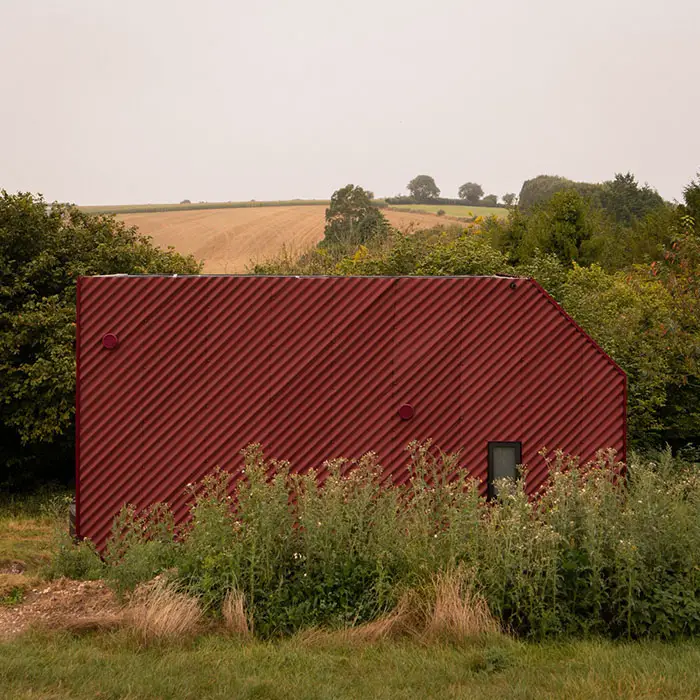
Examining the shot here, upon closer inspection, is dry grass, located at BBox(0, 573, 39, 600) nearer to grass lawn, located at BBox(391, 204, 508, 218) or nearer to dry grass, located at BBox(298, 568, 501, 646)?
dry grass, located at BBox(298, 568, 501, 646)

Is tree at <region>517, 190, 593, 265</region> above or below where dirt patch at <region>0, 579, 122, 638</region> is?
above

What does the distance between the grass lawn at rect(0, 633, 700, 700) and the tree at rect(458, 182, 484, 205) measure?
101m

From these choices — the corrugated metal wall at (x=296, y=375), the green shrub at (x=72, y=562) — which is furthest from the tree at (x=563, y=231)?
the green shrub at (x=72, y=562)

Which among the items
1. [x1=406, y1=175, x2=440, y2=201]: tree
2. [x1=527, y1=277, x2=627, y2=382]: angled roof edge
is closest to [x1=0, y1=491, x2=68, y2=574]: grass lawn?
[x1=527, y1=277, x2=627, y2=382]: angled roof edge

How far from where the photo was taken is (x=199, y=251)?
50938 millimetres

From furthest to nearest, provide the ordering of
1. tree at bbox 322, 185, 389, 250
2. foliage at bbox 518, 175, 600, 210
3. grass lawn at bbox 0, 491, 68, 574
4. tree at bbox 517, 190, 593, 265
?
foliage at bbox 518, 175, 600, 210
tree at bbox 322, 185, 389, 250
tree at bbox 517, 190, 593, 265
grass lawn at bbox 0, 491, 68, 574

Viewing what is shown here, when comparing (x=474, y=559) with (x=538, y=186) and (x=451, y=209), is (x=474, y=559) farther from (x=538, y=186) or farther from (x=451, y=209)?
(x=538, y=186)

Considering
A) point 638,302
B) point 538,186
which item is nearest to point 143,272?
point 638,302

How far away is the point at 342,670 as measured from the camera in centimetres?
573

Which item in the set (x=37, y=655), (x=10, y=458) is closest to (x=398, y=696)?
(x=37, y=655)

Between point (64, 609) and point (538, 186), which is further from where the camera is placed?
point (538, 186)

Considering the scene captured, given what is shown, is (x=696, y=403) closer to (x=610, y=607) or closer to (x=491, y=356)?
(x=491, y=356)

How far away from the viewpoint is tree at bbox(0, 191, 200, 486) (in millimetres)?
17750

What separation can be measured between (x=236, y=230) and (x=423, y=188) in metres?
43.3
